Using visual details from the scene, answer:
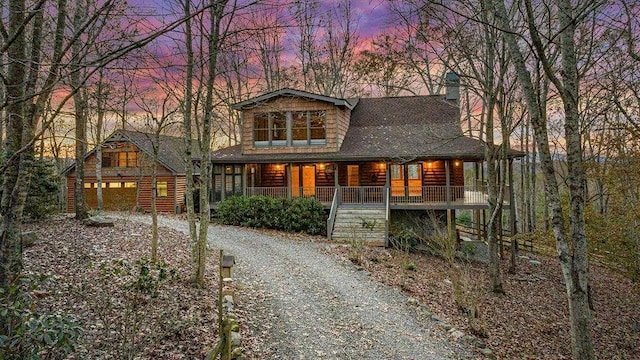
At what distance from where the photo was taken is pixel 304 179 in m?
23.2

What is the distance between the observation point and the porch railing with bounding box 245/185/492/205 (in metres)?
19.0

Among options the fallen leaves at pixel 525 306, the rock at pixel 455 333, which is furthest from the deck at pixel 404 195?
the rock at pixel 455 333

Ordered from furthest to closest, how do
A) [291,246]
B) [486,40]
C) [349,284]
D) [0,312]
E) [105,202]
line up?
[105,202], [291,246], [486,40], [349,284], [0,312]

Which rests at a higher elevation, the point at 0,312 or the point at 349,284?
the point at 0,312

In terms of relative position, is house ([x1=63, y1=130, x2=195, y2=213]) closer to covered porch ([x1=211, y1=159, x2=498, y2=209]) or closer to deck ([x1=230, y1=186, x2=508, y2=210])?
covered porch ([x1=211, y1=159, x2=498, y2=209])

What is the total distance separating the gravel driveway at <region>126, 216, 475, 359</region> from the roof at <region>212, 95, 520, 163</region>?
8246 mm

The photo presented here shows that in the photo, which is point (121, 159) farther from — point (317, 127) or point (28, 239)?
point (28, 239)

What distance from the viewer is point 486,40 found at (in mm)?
11594

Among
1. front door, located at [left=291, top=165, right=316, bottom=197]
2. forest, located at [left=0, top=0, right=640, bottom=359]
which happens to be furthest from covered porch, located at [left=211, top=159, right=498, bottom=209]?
forest, located at [left=0, top=0, right=640, bottom=359]

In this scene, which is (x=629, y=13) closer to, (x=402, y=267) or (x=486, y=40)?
(x=486, y=40)

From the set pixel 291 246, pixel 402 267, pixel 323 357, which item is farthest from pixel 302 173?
pixel 323 357

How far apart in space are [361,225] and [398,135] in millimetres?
6498

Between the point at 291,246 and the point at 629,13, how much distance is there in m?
11.9

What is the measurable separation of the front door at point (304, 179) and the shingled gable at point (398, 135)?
1.95 metres
